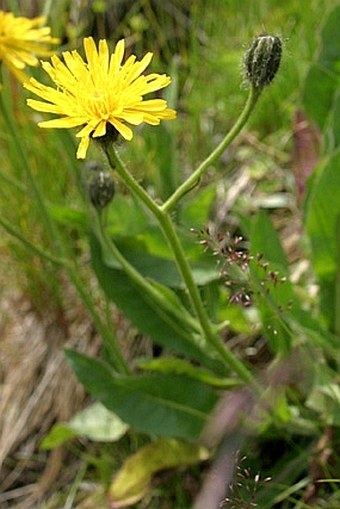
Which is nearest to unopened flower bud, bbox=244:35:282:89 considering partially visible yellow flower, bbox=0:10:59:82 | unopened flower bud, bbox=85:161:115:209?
unopened flower bud, bbox=85:161:115:209

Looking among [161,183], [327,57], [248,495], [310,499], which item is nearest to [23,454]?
[161,183]

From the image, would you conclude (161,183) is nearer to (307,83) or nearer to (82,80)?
(307,83)

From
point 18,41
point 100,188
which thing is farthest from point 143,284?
point 18,41

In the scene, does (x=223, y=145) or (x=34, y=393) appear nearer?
(x=223, y=145)

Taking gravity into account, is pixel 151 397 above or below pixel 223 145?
below

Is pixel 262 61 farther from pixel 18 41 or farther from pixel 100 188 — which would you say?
pixel 18 41

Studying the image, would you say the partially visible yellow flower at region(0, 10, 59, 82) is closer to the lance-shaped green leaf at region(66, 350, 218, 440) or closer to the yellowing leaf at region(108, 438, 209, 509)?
the lance-shaped green leaf at region(66, 350, 218, 440)
